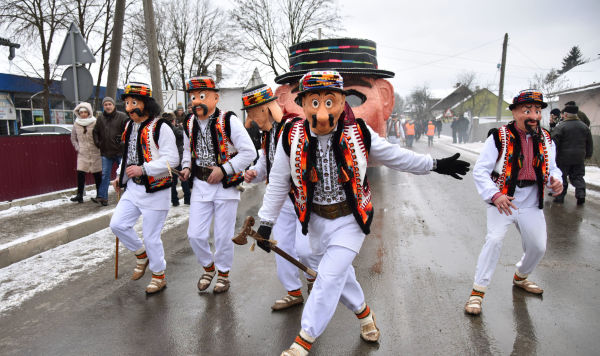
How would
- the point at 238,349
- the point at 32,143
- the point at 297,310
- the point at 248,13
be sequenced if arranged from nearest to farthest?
the point at 238,349
the point at 297,310
the point at 32,143
the point at 248,13

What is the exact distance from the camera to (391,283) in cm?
423

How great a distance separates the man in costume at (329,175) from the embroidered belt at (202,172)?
1.26m

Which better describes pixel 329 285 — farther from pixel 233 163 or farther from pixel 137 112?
pixel 137 112

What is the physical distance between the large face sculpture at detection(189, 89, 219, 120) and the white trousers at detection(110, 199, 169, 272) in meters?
1.01

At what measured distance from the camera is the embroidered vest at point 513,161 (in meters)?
3.66

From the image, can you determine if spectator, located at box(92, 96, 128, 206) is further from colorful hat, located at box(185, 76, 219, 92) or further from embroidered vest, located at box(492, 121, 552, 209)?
embroidered vest, located at box(492, 121, 552, 209)

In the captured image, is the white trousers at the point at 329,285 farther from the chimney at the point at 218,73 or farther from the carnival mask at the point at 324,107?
the chimney at the point at 218,73

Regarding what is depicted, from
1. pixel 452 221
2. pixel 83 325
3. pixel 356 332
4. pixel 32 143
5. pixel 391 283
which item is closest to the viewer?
pixel 356 332

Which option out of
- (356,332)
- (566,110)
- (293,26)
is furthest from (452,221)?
(293,26)

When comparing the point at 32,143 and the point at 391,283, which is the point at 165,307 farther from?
the point at 32,143

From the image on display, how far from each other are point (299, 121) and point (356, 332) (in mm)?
1600

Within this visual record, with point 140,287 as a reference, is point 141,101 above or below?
above

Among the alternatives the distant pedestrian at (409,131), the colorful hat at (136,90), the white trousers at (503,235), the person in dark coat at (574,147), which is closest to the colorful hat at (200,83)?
the colorful hat at (136,90)

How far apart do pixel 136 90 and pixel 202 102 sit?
2.09 feet
